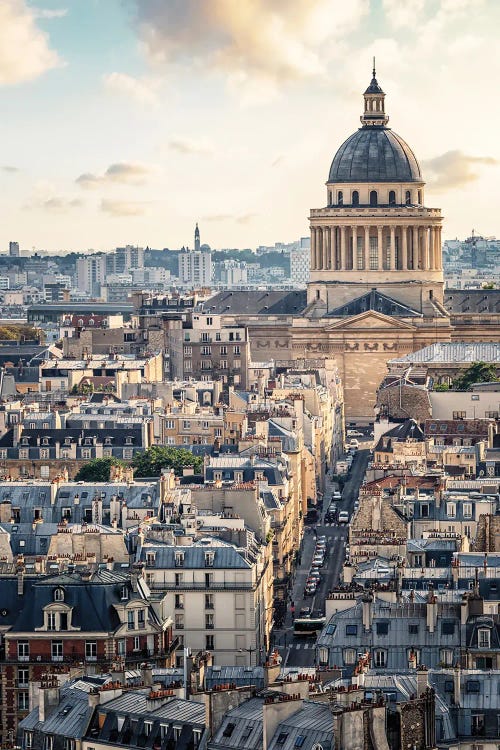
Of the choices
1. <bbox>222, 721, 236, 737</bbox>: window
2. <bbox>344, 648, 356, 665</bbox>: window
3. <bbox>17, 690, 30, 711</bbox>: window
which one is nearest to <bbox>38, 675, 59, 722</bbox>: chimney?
<bbox>222, 721, 236, 737</bbox>: window

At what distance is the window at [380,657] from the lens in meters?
90.8

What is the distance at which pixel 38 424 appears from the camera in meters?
156

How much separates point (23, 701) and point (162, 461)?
5279cm

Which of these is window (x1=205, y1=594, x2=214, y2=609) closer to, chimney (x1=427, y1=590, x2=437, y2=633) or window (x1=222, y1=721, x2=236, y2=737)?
chimney (x1=427, y1=590, x2=437, y2=633)

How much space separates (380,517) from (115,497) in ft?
33.3

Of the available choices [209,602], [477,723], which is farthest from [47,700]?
[209,602]

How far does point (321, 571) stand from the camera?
130875 millimetres

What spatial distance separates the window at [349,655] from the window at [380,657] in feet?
2.27

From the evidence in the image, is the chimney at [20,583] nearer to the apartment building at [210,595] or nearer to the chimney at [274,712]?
the apartment building at [210,595]

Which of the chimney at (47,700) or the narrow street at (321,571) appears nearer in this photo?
the chimney at (47,700)

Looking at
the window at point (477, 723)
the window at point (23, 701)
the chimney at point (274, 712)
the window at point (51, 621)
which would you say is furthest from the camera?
the window at point (51, 621)

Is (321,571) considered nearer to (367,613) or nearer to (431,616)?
(367,613)

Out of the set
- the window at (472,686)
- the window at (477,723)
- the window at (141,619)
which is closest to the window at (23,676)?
the window at (141,619)

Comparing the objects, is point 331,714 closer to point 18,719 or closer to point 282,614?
point 18,719
